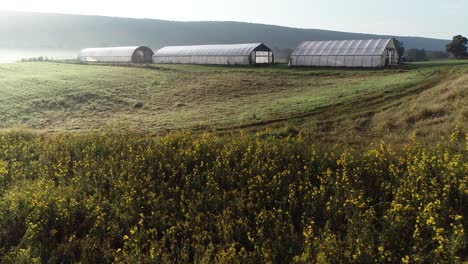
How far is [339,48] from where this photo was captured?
44.8m

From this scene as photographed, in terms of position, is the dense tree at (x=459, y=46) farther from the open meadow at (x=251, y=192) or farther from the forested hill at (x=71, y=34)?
the forested hill at (x=71, y=34)

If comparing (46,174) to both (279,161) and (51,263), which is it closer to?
(51,263)

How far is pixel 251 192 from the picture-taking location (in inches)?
357

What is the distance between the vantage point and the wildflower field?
7.08 m

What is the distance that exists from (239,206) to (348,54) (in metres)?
38.5

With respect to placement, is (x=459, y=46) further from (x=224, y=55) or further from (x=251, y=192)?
(x=251, y=192)

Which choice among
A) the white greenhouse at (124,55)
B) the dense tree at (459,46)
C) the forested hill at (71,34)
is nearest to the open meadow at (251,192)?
the white greenhouse at (124,55)

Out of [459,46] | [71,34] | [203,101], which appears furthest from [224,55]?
[71,34]

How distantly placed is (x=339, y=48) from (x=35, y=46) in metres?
138

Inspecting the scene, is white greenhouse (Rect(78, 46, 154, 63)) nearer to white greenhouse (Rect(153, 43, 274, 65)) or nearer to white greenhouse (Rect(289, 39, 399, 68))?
white greenhouse (Rect(153, 43, 274, 65))

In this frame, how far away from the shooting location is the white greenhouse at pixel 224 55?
50.4 m

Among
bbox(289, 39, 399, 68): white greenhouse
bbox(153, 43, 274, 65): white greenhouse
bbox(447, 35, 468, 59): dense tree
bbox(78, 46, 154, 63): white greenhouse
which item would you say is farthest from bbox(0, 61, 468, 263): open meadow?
bbox(447, 35, 468, 59): dense tree

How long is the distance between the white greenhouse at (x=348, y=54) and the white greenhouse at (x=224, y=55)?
5914mm

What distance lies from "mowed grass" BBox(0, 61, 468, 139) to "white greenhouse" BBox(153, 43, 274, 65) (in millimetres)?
15328
